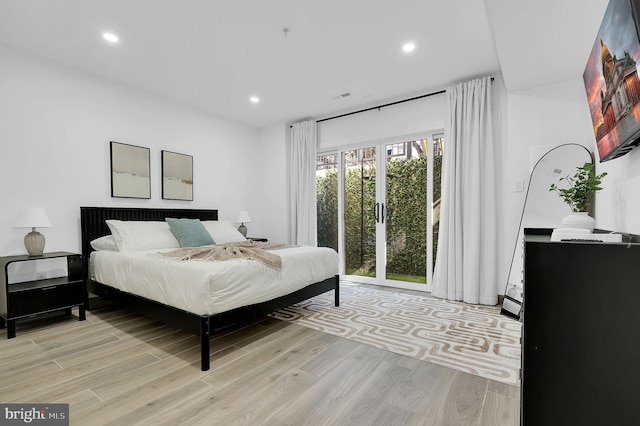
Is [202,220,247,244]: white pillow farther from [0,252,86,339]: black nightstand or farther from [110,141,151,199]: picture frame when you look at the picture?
[0,252,86,339]: black nightstand

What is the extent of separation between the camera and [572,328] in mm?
1102

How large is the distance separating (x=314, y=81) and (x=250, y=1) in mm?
1428

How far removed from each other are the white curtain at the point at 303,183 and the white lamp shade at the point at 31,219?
3.09 meters

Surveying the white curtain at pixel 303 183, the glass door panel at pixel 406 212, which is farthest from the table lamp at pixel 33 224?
the glass door panel at pixel 406 212

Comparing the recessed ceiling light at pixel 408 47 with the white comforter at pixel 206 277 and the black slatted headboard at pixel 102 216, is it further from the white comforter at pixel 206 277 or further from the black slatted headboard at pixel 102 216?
the black slatted headboard at pixel 102 216

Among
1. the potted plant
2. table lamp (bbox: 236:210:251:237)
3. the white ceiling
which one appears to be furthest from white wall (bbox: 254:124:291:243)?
the potted plant

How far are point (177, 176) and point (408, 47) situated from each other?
3304 millimetres

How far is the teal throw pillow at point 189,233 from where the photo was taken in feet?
11.3

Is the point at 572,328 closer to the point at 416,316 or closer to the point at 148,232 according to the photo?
the point at 416,316

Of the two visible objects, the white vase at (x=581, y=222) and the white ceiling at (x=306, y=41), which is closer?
the white vase at (x=581, y=222)

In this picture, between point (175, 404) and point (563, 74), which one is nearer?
point (175, 404)

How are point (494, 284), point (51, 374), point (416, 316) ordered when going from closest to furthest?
point (51, 374)
point (416, 316)
point (494, 284)

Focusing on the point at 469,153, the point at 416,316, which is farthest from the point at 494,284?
the point at 469,153

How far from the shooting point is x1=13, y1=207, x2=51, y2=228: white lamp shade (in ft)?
8.71
